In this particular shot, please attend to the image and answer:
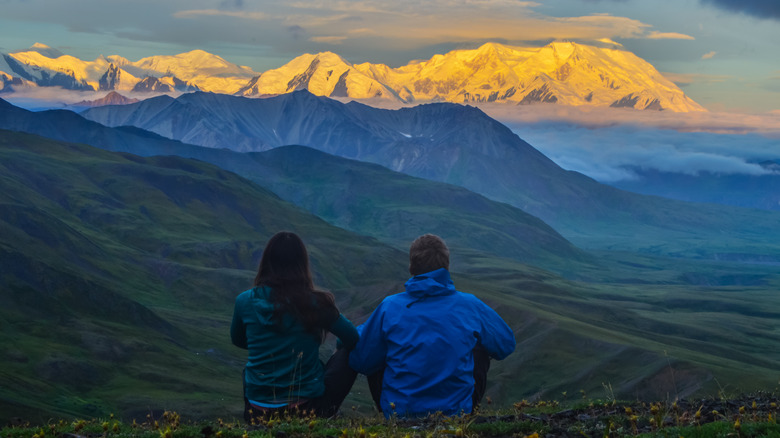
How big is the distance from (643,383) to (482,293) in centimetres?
5472

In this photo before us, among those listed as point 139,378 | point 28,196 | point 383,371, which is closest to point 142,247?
point 28,196

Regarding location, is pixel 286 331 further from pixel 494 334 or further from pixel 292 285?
pixel 494 334

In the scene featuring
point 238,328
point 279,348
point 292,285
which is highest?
point 292,285

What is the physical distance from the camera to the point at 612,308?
179750 mm

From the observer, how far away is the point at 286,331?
12.3 meters

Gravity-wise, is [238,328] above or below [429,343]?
below

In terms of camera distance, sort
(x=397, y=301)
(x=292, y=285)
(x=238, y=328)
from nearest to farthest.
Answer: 1. (x=292, y=285)
2. (x=397, y=301)
3. (x=238, y=328)

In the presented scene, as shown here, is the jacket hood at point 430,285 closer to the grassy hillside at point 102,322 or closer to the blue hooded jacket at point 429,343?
the blue hooded jacket at point 429,343

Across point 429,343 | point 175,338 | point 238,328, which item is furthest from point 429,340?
point 175,338

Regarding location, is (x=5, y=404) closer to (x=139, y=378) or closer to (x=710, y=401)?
(x=139, y=378)

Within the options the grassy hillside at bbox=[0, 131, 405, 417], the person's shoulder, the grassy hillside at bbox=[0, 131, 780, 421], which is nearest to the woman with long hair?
the person's shoulder

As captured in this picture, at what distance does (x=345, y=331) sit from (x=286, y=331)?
0.92 metres

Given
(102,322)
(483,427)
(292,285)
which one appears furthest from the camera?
(102,322)

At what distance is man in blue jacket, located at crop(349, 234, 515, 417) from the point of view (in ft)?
39.2
